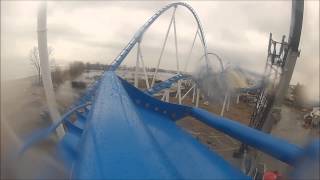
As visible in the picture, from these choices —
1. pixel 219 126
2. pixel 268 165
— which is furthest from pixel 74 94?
pixel 268 165

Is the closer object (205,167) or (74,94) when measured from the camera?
(205,167)

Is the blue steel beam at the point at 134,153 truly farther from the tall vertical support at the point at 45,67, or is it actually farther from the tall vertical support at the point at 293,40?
the tall vertical support at the point at 45,67

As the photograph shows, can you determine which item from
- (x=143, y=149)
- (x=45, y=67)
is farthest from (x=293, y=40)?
(x=45, y=67)

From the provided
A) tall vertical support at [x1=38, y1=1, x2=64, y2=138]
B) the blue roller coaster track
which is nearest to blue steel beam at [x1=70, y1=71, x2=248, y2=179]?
the blue roller coaster track

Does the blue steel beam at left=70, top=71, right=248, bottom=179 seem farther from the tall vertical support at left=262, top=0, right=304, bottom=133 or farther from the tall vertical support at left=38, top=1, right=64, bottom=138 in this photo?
the tall vertical support at left=38, top=1, right=64, bottom=138

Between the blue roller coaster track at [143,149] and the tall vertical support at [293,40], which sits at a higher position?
the tall vertical support at [293,40]

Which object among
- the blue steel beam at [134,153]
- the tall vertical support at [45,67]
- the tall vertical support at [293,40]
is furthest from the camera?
the tall vertical support at [45,67]

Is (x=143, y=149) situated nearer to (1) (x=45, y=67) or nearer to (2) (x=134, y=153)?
(2) (x=134, y=153)

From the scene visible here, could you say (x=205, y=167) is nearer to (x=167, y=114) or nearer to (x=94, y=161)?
(x=94, y=161)

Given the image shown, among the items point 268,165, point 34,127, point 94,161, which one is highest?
point 94,161

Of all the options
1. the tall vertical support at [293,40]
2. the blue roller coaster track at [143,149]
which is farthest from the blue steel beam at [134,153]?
the tall vertical support at [293,40]

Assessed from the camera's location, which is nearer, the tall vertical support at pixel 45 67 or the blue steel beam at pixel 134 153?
the blue steel beam at pixel 134 153
